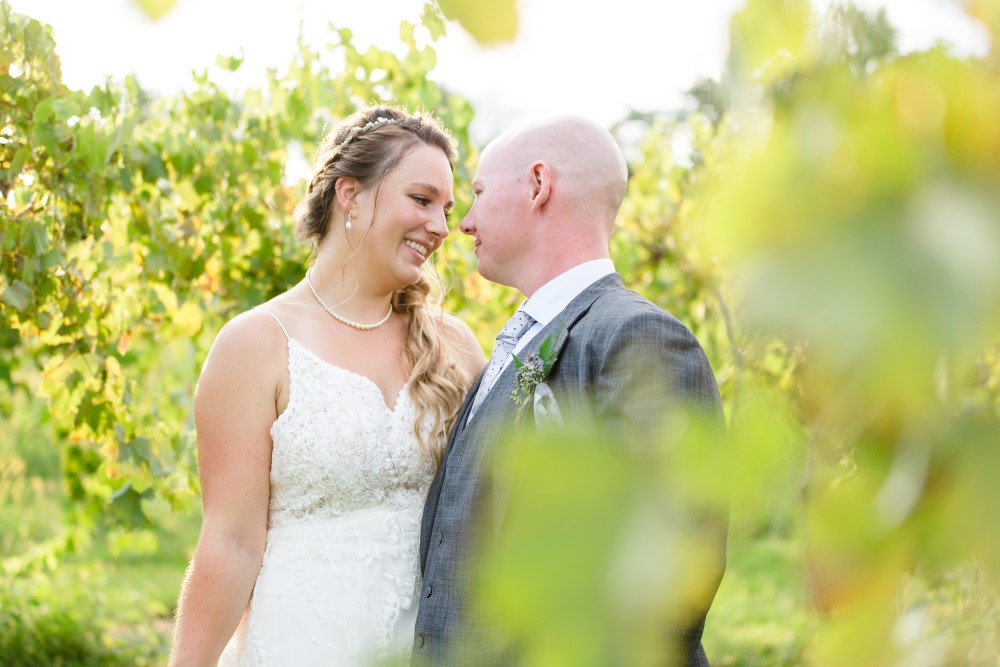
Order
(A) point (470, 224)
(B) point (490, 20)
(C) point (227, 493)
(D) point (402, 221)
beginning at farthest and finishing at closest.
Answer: (D) point (402, 221) < (A) point (470, 224) < (C) point (227, 493) < (B) point (490, 20)

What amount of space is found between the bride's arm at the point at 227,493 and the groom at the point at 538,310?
447 millimetres

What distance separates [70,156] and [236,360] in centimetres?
164

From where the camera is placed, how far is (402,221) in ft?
9.21

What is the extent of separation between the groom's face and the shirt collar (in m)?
0.12

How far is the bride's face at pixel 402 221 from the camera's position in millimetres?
2811

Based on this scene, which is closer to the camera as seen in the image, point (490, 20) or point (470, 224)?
point (490, 20)

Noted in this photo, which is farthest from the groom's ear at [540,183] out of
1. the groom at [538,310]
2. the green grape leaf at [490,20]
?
the green grape leaf at [490,20]

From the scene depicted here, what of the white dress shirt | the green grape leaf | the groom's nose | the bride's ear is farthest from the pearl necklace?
the green grape leaf

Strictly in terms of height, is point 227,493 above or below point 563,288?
below

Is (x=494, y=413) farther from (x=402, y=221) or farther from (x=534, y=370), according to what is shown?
(x=402, y=221)

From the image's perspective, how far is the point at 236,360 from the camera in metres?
2.53

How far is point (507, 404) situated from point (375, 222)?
2.66 ft

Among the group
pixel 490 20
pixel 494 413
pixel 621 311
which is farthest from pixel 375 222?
pixel 490 20

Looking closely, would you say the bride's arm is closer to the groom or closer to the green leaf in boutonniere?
the groom
